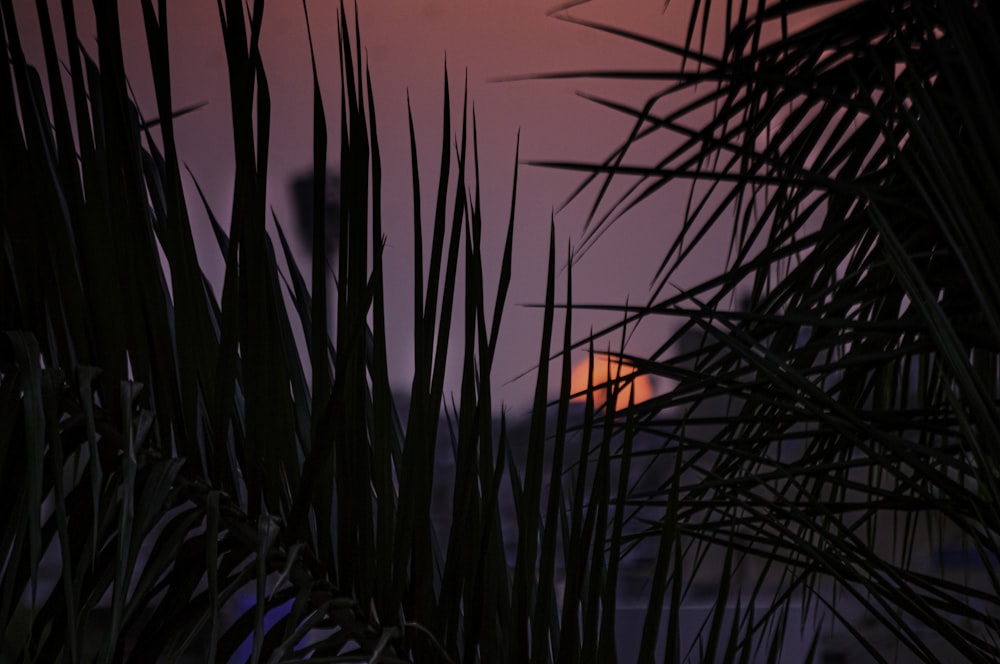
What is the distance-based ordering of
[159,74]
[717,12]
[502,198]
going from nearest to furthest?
[159,74] < [502,198] < [717,12]

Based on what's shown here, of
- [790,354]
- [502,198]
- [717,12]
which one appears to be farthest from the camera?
[717,12]

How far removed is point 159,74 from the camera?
383 millimetres

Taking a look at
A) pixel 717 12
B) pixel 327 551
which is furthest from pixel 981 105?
pixel 717 12

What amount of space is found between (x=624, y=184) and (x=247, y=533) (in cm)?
139

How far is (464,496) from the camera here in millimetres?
417

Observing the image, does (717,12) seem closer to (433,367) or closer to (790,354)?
(790,354)

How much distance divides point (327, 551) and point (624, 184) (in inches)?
54.0

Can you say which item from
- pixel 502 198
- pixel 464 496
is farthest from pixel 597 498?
pixel 502 198

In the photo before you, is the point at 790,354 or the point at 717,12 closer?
the point at 790,354

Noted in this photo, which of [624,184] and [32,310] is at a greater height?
[32,310]

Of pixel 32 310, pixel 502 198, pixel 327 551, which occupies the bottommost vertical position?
pixel 502 198

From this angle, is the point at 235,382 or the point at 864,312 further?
the point at 864,312

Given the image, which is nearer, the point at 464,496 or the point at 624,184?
the point at 464,496

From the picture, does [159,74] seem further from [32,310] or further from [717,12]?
[717,12]
